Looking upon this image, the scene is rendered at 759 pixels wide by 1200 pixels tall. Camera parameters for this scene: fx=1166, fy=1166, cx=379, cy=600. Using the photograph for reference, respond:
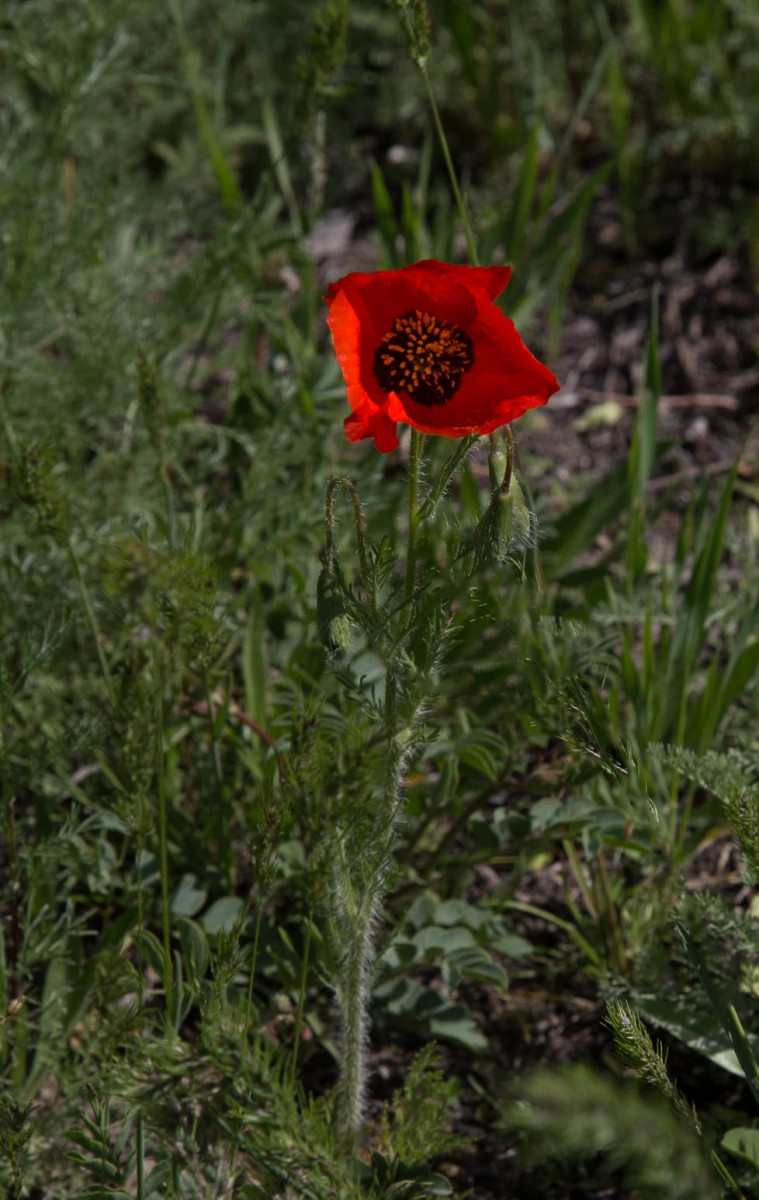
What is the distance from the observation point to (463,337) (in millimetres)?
1569

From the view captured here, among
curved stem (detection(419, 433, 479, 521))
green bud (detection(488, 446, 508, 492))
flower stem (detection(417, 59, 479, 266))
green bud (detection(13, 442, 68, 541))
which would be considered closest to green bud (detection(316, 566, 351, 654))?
curved stem (detection(419, 433, 479, 521))

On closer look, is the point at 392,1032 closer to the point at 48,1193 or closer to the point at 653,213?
the point at 48,1193

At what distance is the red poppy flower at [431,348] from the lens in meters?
1.47

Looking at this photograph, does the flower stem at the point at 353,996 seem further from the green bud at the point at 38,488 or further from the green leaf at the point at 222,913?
the green bud at the point at 38,488

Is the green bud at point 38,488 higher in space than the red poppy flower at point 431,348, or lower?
lower

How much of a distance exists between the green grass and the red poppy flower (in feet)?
0.74

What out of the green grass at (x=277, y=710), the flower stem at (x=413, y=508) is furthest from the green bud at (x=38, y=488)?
the flower stem at (x=413, y=508)

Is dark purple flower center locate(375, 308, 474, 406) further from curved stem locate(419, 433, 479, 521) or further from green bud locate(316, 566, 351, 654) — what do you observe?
green bud locate(316, 566, 351, 654)

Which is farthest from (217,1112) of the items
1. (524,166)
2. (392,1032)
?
(524,166)

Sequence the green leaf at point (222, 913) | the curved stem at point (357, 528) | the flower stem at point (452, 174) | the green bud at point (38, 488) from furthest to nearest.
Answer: the green leaf at point (222, 913) < the flower stem at point (452, 174) < the green bud at point (38, 488) < the curved stem at point (357, 528)

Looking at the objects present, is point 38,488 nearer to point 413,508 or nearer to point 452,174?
point 413,508

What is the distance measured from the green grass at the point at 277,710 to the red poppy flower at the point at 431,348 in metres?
0.23

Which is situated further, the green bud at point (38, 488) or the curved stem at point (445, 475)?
the green bud at point (38, 488)

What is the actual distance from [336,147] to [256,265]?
1322 mm
